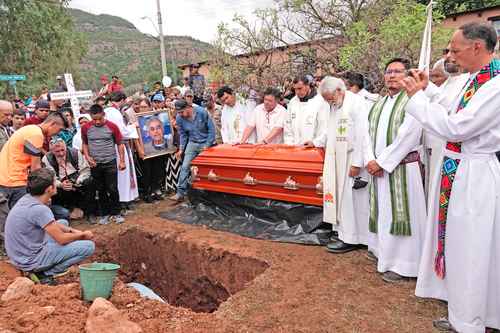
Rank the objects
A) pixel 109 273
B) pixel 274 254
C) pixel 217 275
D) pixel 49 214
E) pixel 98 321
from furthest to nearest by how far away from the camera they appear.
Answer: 1. pixel 217 275
2. pixel 274 254
3. pixel 49 214
4. pixel 109 273
5. pixel 98 321

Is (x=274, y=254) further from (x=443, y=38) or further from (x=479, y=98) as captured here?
(x=443, y=38)

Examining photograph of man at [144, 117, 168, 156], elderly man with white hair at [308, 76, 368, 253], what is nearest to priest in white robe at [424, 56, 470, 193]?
elderly man with white hair at [308, 76, 368, 253]

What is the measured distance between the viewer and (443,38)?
5.56 metres

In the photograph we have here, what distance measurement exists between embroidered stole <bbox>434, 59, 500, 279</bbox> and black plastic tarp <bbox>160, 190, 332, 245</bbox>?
4.99ft

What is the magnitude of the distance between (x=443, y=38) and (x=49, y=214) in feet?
18.3

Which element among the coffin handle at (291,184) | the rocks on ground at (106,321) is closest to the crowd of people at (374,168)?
the coffin handle at (291,184)

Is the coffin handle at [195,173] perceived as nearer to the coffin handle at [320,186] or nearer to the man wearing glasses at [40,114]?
the coffin handle at [320,186]

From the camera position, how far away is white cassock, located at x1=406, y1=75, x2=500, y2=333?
7.67 ft

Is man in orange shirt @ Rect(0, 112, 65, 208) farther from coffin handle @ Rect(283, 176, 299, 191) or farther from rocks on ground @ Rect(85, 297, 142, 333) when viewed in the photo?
coffin handle @ Rect(283, 176, 299, 191)

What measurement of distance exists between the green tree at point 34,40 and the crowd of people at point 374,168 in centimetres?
1342

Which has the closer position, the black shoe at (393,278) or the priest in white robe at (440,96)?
the priest in white robe at (440,96)

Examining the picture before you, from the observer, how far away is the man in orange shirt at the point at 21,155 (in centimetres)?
403

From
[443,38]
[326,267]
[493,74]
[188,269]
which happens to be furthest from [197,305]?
[443,38]

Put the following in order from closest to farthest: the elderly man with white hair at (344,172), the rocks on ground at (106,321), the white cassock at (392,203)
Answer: the rocks on ground at (106,321) < the white cassock at (392,203) < the elderly man with white hair at (344,172)
